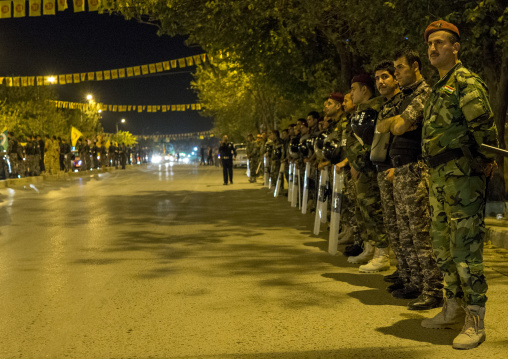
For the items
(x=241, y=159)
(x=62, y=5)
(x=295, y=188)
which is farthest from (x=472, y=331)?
(x=241, y=159)

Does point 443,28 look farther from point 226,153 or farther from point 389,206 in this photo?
point 226,153

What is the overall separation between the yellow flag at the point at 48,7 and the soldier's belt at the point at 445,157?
875 inches

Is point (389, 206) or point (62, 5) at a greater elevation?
point (62, 5)

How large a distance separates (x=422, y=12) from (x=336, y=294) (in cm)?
684

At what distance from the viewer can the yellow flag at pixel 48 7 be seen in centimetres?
2531

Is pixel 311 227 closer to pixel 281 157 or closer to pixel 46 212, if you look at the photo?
pixel 46 212

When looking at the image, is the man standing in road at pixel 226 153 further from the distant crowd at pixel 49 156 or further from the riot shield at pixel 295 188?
the riot shield at pixel 295 188

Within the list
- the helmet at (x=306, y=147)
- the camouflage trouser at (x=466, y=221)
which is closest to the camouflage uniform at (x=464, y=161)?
the camouflage trouser at (x=466, y=221)

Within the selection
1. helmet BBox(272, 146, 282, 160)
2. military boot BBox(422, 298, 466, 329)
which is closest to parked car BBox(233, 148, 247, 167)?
helmet BBox(272, 146, 282, 160)

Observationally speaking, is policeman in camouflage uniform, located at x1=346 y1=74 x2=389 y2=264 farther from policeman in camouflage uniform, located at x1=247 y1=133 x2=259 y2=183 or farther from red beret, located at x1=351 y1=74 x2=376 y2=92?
policeman in camouflage uniform, located at x1=247 y1=133 x2=259 y2=183

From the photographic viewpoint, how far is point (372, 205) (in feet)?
25.2

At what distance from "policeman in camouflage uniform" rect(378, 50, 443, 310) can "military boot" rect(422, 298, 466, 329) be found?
57 centimetres

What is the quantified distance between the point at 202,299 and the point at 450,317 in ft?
7.35

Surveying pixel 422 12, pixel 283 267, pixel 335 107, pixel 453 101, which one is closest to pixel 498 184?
pixel 422 12
